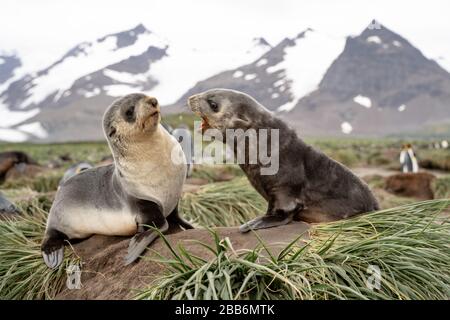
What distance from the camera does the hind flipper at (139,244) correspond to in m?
3.91

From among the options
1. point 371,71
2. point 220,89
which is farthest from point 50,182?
point 371,71

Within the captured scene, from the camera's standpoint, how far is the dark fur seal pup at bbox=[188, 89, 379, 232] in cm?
406

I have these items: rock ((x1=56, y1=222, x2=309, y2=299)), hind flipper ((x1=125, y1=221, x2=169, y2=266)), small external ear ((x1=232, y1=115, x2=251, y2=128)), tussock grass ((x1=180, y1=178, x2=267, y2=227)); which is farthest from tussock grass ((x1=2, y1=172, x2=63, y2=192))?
small external ear ((x1=232, y1=115, x2=251, y2=128))

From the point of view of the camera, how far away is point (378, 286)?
3.23 metres

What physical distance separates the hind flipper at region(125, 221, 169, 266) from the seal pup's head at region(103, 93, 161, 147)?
0.68 metres

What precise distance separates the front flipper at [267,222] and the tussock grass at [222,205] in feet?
7.96

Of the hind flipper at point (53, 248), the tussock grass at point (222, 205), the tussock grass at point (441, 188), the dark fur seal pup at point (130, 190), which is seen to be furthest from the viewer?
the tussock grass at point (441, 188)

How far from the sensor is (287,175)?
160 inches

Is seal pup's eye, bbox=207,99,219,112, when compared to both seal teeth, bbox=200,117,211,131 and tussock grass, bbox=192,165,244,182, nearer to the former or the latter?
seal teeth, bbox=200,117,211,131

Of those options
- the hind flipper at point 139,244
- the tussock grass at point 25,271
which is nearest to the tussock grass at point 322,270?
the hind flipper at point 139,244

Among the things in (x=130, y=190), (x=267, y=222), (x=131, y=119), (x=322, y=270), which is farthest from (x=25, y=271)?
(x=322, y=270)

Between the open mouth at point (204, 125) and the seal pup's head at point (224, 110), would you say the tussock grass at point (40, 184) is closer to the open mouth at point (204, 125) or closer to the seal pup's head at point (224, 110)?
the open mouth at point (204, 125)

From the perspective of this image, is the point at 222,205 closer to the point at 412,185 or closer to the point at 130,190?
the point at 130,190
